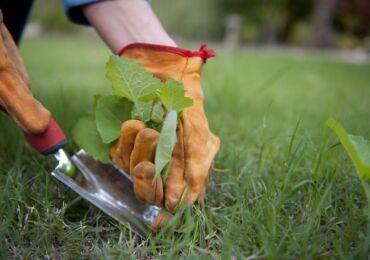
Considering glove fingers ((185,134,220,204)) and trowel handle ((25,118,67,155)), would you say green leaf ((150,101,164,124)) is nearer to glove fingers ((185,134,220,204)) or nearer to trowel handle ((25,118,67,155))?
glove fingers ((185,134,220,204))

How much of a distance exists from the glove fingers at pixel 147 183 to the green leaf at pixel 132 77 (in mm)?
201

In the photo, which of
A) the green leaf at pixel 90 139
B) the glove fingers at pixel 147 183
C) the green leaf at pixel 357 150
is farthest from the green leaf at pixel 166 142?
the green leaf at pixel 357 150

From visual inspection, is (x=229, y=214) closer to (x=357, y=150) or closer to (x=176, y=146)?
(x=176, y=146)

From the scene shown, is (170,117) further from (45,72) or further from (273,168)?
(45,72)

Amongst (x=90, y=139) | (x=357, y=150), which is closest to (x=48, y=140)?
(x=90, y=139)

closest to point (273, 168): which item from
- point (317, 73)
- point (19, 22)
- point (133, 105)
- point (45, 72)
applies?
point (133, 105)

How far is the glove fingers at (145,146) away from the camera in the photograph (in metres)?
1.04

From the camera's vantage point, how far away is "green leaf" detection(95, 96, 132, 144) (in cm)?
117

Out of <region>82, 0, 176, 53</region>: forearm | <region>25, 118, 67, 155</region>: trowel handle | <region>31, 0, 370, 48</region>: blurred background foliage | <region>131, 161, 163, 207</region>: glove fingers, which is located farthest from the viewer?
<region>31, 0, 370, 48</region>: blurred background foliage

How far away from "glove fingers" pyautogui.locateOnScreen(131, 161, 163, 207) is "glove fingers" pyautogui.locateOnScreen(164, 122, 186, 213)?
2 centimetres

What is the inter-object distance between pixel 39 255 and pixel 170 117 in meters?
0.42

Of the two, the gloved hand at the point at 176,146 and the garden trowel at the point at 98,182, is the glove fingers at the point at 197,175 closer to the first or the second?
the gloved hand at the point at 176,146

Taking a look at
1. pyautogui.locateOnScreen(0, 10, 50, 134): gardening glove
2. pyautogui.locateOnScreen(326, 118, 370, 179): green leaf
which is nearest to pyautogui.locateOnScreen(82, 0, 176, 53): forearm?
pyautogui.locateOnScreen(0, 10, 50, 134): gardening glove

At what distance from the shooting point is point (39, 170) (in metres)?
1.29
